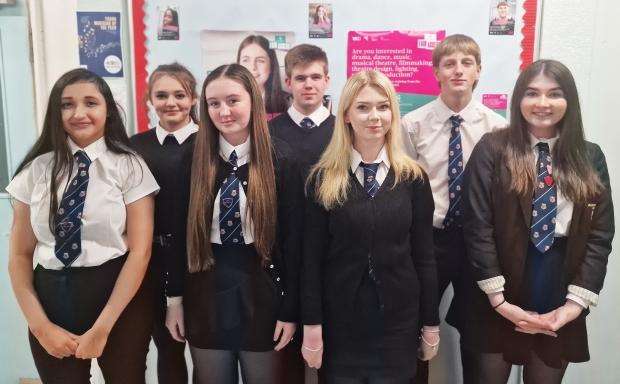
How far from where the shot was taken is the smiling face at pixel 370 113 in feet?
5.46

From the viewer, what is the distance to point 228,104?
171 cm

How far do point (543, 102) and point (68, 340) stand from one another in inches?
77.3

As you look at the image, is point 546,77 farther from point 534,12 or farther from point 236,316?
point 236,316

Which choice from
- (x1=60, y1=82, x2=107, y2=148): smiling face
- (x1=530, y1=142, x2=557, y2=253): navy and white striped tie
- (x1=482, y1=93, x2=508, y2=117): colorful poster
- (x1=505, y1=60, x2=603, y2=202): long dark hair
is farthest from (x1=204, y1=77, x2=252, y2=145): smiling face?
(x1=482, y1=93, x2=508, y2=117): colorful poster

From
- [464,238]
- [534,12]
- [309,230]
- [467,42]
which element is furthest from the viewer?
[534,12]

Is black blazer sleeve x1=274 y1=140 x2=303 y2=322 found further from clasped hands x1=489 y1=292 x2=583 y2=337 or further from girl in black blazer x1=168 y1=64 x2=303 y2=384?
clasped hands x1=489 y1=292 x2=583 y2=337

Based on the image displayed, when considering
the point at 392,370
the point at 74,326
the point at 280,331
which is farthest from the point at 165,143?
the point at 392,370

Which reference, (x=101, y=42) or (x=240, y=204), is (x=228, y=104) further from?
(x=101, y=42)

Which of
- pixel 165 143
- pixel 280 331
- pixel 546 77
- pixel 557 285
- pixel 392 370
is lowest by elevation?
pixel 392 370

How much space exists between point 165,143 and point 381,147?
100cm

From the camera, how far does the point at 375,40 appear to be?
2.33m

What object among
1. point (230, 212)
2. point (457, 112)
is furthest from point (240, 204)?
point (457, 112)

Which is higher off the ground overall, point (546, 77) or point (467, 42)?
point (467, 42)

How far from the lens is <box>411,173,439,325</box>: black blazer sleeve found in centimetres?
171
